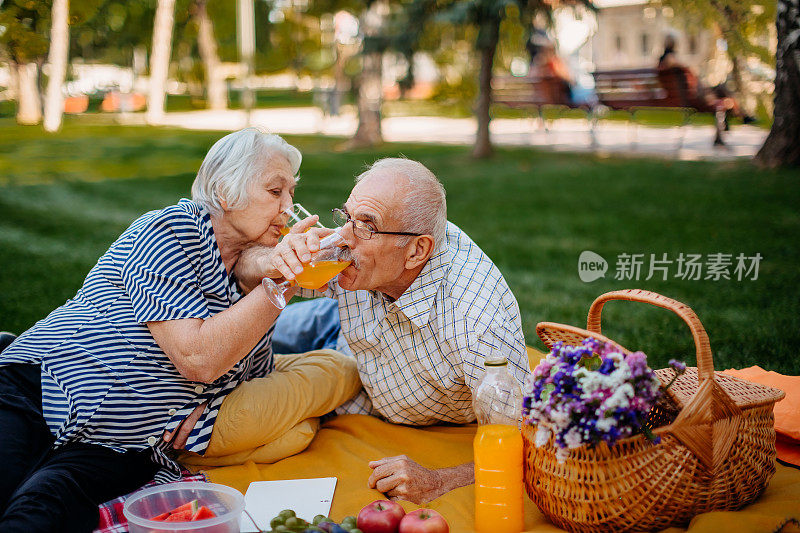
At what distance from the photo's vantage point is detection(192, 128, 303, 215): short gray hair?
10.9ft

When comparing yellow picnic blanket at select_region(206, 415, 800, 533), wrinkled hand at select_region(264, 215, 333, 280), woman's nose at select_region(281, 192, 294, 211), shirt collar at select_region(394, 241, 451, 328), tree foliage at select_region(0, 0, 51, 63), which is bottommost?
yellow picnic blanket at select_region(206, 415, 800, 533)

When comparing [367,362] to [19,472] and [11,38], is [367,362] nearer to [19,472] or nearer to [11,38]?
[19,472]

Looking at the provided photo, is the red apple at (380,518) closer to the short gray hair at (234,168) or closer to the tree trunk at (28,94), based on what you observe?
the short gray hair at (234,168)

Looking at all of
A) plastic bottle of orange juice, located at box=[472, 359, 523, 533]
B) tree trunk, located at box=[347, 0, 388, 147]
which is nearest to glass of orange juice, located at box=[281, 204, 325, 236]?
plastic bottle of orange juice, located at box=[472, 359, 523, 533]

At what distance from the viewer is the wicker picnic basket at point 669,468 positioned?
2576mm

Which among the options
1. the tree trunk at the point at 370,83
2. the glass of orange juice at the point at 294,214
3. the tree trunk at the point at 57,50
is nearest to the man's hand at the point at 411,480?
the glass of orange juice at the point at 294,214

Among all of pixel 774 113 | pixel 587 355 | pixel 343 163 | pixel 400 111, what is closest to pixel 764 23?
pixel 774 113

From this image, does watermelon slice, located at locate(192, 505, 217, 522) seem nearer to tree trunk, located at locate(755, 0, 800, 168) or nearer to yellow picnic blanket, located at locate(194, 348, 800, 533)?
yellow picnic blanket, located at locate(194, 348, 800, 533)

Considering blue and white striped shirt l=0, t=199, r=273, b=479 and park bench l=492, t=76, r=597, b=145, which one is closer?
blue and white striped shirt l=0, t=199, r=273, b=479

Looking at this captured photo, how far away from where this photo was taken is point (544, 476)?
275cm

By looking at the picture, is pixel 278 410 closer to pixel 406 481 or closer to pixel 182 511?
pixel 406 481

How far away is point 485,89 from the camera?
12711 mm

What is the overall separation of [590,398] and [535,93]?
44.8 feet

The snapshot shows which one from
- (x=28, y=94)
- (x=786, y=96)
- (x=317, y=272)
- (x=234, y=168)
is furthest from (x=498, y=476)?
(x=28, y=94)
